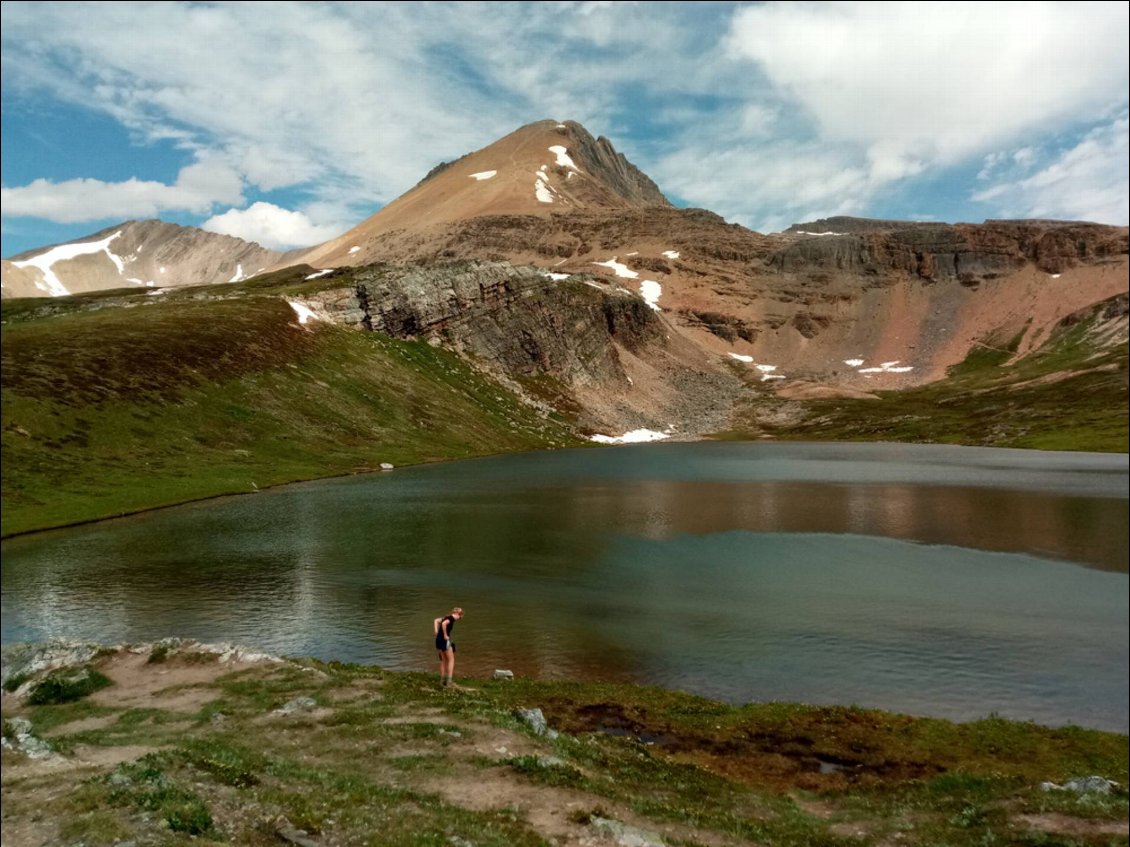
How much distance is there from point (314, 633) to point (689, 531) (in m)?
38.0

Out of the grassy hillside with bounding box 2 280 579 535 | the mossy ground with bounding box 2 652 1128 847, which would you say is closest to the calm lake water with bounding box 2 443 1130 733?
the mossy ground with bounding box 2 652 1128 847

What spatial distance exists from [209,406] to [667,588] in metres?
92.3

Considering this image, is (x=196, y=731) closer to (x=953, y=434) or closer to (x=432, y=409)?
(x=432, y=409)

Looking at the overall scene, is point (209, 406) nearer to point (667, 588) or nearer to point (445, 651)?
point (667, 588)

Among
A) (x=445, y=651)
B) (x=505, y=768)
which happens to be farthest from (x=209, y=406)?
(x=505, y=768)

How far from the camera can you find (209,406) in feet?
364

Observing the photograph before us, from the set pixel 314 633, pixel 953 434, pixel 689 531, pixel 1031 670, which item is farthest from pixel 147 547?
pixel 953 434

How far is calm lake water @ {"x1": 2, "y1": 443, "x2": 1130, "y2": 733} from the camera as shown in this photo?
106ft

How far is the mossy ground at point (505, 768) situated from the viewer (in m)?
14.9

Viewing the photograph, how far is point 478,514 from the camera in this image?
73.9 m

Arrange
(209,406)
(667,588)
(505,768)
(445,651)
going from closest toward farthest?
(505,768)
(445,651)
(667,588)
(209,406)

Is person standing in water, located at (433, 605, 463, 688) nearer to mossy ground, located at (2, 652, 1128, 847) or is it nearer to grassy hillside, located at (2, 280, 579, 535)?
mossy ground, located at (2, 652, 1128, 847)

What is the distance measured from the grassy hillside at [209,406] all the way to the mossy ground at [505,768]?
4974cm

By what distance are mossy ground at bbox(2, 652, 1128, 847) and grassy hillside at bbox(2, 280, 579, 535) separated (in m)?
49.7
